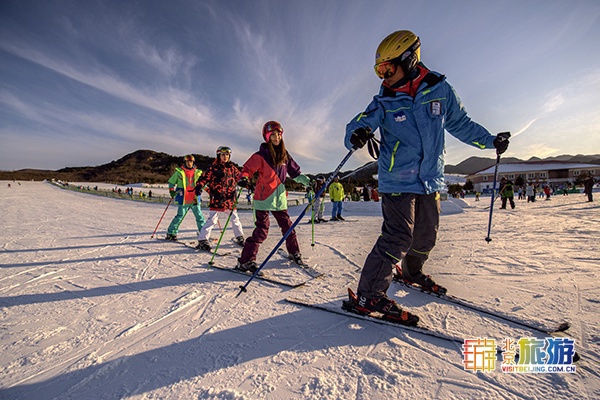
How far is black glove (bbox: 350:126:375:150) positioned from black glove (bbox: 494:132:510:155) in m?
1.27

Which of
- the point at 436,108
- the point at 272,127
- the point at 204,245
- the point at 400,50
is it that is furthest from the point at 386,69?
the point at 204,245

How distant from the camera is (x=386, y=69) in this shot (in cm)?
222

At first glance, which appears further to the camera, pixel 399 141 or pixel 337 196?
pixel 337 196

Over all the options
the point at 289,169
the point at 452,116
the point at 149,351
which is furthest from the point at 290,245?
the point at 452,116

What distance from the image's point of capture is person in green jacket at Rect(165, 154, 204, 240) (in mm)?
6082

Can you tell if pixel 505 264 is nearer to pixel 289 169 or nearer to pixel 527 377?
pixel 527 377

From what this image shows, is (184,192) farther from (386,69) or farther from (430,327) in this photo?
(430,327)

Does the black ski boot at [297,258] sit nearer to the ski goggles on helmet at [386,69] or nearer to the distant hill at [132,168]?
the ski goggles on helmet at [386,69]

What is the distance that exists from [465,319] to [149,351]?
2.38m

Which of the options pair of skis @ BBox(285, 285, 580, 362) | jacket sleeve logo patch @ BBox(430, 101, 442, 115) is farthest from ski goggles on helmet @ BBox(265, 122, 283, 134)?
pair of skis @ BBox(285, 285, 580, 362)

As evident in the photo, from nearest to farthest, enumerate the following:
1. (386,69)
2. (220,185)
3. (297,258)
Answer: (386,69) < (297,258) < (220,185)

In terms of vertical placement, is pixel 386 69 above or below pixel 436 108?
above

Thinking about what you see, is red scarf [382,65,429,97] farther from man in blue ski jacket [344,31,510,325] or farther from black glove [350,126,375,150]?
black glove [350,126,375,150]

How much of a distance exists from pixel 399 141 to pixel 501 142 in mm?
999
